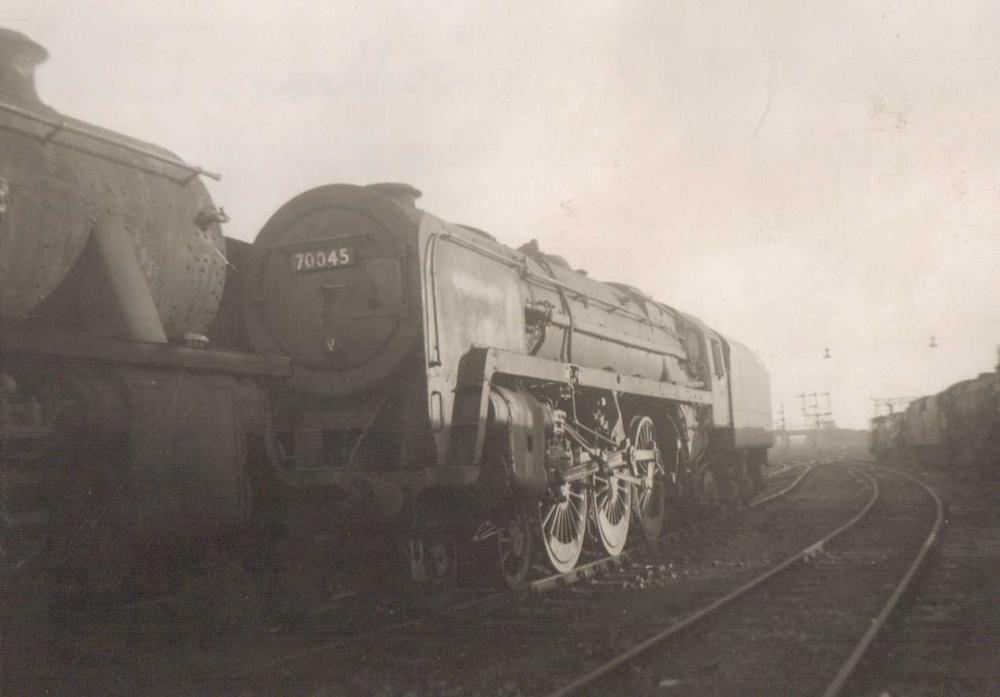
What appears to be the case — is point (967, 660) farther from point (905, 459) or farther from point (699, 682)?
point (905, 459)

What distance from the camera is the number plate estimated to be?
671cm

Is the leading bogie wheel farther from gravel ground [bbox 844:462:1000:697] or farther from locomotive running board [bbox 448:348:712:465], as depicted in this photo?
gravel ground [bbox 844:462:1000:697]

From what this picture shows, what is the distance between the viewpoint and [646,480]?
1074cm

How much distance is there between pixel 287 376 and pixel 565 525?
3643mm

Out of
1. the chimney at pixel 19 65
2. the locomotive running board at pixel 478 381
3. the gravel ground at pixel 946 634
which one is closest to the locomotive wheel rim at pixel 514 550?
the locomotive running board at pixel 478 381

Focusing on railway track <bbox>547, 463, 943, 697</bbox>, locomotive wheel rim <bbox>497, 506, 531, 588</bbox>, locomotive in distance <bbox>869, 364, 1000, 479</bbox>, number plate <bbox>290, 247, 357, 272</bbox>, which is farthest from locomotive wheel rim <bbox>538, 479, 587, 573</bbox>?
locomotive in distance <bbox>869, 364, 1000, 479</bbox>

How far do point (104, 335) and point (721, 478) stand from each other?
1277 cm

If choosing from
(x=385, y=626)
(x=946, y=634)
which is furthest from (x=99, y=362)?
(x=946, y=634)

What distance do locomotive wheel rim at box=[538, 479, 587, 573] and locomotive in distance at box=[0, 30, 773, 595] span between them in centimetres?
3

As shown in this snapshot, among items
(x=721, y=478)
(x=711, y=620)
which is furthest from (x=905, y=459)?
(x=711, y=620)

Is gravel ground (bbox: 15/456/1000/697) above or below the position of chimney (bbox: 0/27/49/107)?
below

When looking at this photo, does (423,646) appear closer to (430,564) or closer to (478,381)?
(430,564)

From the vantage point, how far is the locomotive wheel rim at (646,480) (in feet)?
34.4

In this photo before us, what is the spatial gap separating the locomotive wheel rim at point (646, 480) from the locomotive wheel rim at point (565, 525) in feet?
4.83
